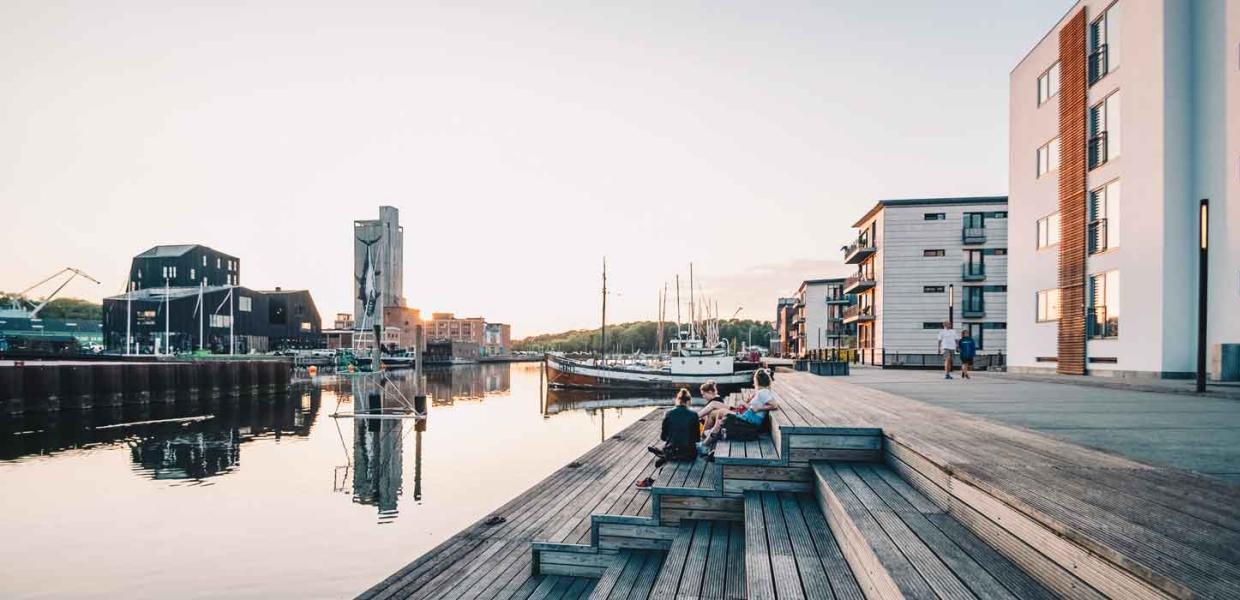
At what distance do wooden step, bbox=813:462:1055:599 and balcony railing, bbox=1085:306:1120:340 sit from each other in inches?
678

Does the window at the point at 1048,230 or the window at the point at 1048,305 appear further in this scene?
the window at the point at 1048,230

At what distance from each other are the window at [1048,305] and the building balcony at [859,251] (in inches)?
986

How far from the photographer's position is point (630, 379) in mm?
48438

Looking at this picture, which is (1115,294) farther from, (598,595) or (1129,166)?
(598,595)

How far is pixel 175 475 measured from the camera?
53.5 ft

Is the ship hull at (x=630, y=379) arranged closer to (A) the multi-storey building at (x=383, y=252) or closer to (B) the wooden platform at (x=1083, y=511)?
(B) the wooden platform at (x=1083, y=511)

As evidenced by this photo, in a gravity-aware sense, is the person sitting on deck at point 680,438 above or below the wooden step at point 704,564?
above

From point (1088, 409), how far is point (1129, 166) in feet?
41.8

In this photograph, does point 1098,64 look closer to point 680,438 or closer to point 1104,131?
point 1104,131

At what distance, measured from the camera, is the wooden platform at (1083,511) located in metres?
2.46

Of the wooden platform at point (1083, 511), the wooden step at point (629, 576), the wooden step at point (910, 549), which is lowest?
the wooden step at point (629, 576)

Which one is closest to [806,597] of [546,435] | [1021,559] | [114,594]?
[1021,559]

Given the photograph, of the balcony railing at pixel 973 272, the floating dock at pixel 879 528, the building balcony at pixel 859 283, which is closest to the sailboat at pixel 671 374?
the building balcony at pixel 859 283

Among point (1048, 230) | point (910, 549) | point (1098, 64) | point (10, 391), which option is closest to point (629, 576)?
point (910, 549)
